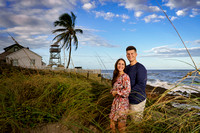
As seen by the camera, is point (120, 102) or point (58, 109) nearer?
point (120, 102)

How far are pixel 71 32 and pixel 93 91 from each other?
24.1 metres

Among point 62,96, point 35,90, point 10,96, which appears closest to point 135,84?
point 62,96

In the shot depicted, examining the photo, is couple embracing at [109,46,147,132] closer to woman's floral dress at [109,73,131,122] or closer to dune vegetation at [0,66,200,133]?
woman's floral dress at [109,73,131,122]

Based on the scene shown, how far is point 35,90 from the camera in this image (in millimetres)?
3318

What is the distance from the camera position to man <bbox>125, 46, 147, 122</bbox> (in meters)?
2.47

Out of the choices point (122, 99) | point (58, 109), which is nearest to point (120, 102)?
point (122, 99)

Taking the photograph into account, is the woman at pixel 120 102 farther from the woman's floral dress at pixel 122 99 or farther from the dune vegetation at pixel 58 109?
the dune vegetation at pixel 58 109

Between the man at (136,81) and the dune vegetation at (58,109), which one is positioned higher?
the man at (136,81)

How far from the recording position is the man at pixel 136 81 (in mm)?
2471

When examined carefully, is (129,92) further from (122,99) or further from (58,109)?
(58,109)

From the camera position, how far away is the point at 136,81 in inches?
104

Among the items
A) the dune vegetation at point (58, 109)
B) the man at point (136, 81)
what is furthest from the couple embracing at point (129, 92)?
the dune vegetation at point (58, 109)

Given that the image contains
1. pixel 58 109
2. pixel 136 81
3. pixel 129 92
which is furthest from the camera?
pixel 58 109

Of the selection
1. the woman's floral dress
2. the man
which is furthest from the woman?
the man
